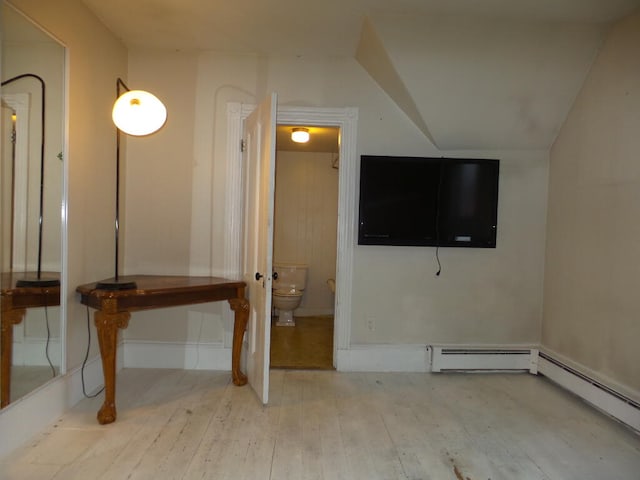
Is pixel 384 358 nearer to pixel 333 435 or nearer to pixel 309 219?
pixel 333 435

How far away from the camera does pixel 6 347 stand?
1.83 meters

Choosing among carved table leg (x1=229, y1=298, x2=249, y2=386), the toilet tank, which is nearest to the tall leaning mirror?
carved table leg (x1=229, y1=298, x2=249, y2=386)

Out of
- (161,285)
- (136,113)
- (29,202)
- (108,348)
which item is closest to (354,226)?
(161,285)

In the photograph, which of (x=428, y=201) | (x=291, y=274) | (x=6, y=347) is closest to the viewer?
(x=6, y=347)

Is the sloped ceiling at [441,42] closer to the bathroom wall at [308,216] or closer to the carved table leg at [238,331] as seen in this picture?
the carved table leg at [238,331]

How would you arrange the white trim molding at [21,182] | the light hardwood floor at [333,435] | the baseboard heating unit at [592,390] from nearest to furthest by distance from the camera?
the light hardwood floor at [333,435] < the white trim molding at [21,182] < the baseboard heating unit at [592,390]

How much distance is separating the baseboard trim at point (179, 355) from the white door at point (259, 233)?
0.36m

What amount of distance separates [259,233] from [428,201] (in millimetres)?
1348

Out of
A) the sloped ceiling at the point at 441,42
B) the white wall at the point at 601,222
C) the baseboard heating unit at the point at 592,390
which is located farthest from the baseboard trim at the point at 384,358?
the sloped ceiling at the point at 441,42

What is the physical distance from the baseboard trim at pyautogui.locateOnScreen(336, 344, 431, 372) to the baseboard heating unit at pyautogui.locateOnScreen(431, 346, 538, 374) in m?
0.09

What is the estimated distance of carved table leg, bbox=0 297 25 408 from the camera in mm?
1808

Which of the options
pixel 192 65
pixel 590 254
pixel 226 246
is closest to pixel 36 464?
pixel 226 246

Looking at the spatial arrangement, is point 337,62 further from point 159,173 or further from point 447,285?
point 447,285

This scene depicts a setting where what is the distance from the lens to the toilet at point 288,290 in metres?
4.46
